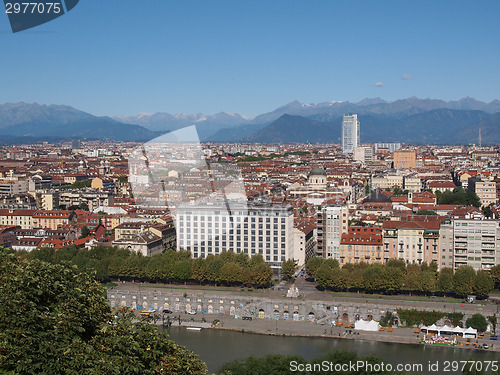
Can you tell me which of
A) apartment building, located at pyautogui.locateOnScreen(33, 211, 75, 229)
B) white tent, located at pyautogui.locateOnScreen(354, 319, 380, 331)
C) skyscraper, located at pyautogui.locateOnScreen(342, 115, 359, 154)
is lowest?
white tent, located at pyautogui.locateOnScreen(354, 319, 380, 331)

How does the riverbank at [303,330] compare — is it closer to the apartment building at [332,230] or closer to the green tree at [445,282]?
the green tree at [445,282]

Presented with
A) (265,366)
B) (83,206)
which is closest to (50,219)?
(83,206)

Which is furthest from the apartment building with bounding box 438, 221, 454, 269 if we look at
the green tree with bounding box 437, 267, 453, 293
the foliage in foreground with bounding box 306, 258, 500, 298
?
the green tree with bounding box 437, 267, 453, 293

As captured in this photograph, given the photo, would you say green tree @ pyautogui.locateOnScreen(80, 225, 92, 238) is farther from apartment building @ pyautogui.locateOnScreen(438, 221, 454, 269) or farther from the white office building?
apartment building @ pyautogui.locateOnScreen(438, 221, 454, 269)

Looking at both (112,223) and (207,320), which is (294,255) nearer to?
(207,320)

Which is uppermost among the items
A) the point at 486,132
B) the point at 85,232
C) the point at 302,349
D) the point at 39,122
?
the point at 39,122

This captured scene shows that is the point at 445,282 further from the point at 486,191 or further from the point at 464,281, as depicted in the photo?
the point at 486,191
